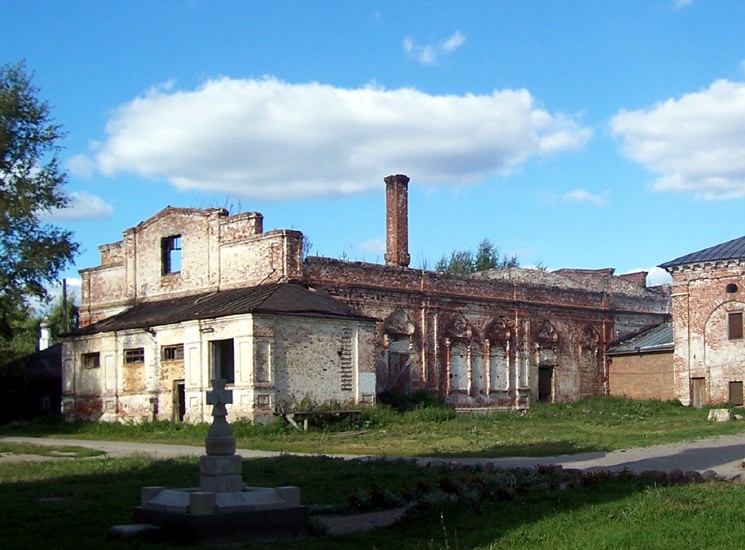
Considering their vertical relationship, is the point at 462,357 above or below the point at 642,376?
above

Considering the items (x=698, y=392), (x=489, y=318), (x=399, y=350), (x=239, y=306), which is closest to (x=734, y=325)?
(x=698, y=392)

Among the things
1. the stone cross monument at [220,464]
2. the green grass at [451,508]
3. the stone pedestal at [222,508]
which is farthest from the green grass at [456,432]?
the stone cross monument at [220,464]

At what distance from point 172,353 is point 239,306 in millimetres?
3867

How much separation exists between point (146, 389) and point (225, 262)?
5.12 m

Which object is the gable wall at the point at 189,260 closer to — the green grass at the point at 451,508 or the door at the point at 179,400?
the door at the point at 179,400

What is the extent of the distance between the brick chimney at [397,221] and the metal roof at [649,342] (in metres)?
12.4

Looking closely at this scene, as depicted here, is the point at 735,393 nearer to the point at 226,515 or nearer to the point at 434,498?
the point at 434,498

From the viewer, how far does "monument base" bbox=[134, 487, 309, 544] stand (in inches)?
378

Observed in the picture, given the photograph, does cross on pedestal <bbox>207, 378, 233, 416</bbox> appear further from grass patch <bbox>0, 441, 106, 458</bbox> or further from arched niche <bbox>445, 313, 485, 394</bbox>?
arched niche <bbox>445, 313, 485, 394</bbox>

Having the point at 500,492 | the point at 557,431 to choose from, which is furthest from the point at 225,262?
the point at 500,492

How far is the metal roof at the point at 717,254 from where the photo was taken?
122 ft

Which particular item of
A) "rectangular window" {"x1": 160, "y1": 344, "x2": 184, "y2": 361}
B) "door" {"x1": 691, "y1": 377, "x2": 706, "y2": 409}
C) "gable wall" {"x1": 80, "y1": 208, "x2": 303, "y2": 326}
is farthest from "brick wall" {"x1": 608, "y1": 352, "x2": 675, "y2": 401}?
"rectangular window" {"x1": 160, "y1": 344, "x2": 184, "y2": 361}

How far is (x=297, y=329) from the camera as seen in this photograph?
29.1 meters

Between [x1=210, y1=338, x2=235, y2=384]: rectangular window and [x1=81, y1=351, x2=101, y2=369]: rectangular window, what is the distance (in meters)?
5.60
